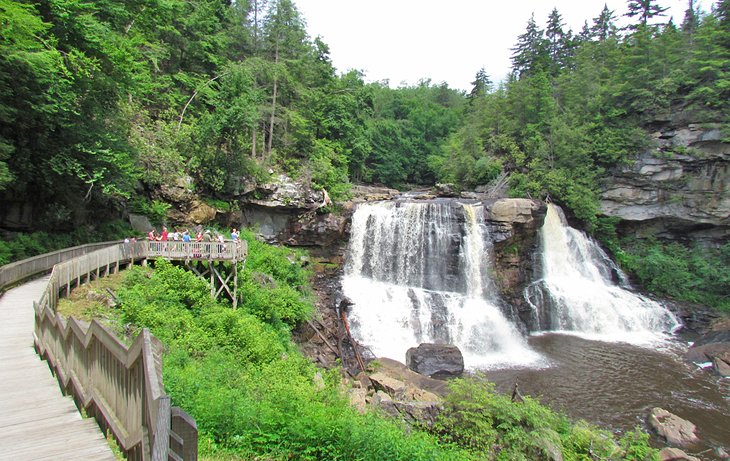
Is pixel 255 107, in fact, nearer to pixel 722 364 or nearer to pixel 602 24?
pixel 722 364

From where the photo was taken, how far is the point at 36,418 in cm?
450

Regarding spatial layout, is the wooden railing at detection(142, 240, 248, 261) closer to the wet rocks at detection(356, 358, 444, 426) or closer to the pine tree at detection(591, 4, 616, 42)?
the wet rocks at detection(356, 358, 444, 426)

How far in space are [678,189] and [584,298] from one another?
514 inches

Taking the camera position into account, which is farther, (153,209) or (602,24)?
(602,24)

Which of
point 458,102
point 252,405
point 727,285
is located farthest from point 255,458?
point 458,102

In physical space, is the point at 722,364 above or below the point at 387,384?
below

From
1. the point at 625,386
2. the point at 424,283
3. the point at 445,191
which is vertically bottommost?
the point at 625,386

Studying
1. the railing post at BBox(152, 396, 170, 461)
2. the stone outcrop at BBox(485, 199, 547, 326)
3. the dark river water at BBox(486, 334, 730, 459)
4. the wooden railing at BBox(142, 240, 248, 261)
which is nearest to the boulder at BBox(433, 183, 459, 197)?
the stone outcrop at BBox(485, 199, 547, 326)

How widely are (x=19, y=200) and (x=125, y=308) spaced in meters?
11.2

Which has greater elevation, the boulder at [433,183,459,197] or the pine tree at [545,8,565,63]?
the pine tree at [545,8,565,63]

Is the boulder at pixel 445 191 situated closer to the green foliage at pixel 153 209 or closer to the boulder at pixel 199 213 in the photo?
the boulder at pixel 199 213

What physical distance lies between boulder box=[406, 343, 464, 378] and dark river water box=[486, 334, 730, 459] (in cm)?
167

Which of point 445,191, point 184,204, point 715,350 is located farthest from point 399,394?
point 445,191

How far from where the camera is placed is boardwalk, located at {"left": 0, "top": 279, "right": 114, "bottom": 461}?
3756 mm
